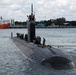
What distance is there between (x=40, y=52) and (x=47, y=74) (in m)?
4.98

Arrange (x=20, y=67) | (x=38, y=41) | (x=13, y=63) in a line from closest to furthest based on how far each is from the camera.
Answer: (x=20, y=67) → (x=13, y=63) → (x=38, y=41)

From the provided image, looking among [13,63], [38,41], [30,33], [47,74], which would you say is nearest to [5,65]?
[13,63]

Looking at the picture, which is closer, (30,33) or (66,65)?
(66,65)

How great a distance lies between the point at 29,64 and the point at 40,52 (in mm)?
1481

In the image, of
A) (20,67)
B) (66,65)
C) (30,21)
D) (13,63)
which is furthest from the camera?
(30,21)

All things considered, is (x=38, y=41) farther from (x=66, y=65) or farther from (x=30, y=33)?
(x=66, y=65)

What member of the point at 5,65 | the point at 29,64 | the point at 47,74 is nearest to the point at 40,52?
the point at 29,64

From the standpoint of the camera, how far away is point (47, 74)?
20484 millimetres

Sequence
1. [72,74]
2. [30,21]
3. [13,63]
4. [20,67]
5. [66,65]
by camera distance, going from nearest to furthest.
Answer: [72,74] < [66,65] < [20,67] < [13,63] < [30,21]

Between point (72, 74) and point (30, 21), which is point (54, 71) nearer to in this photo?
point (72, 74)

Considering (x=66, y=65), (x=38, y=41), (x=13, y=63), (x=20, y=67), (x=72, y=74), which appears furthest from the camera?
(x=38, y=41)

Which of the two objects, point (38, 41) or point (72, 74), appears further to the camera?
point (38, 41)

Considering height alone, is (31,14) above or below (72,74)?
above

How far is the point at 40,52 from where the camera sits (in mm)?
25250
